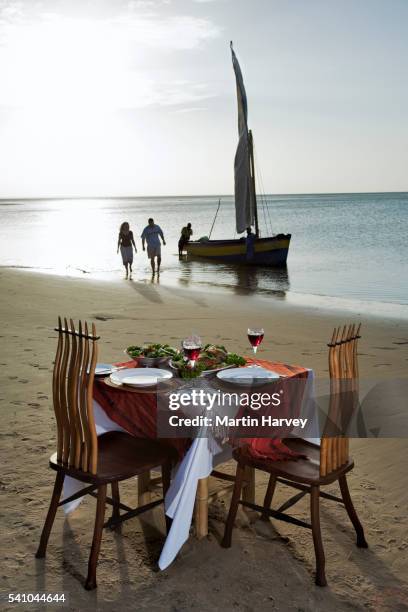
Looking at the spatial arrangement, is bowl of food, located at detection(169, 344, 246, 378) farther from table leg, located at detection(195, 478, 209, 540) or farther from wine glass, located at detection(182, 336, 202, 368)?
table leg, located at detection(195, 478, 209, 540)

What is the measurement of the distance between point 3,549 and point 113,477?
0.79 m

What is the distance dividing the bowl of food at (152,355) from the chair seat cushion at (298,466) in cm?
65

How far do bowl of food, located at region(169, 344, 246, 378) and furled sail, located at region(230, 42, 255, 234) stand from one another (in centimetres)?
1701

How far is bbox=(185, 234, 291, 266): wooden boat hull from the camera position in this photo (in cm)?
2098

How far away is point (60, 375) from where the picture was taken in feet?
10.1

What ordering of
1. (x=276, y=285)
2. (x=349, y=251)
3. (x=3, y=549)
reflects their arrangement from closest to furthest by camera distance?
(x=3, y=549)
(x=276, y=285)
(x=349, y=251)

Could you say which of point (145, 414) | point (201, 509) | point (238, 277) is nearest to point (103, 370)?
point (145, 414)

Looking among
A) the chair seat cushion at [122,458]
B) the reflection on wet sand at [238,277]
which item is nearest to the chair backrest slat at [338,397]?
the chair seat cushion at [122,458]

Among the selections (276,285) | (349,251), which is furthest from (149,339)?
(349,251)

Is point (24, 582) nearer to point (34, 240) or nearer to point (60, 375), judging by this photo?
point (60, 375)

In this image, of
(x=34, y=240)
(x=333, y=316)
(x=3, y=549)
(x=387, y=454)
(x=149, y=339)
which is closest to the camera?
(x=3, y=549)

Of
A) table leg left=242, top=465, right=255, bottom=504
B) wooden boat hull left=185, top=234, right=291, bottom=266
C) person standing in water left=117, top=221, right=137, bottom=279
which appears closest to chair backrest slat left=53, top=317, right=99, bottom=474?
table leg left=242, top=465, right=255, bottom=504

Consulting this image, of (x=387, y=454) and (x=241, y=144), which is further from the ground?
(x=241, y=144)

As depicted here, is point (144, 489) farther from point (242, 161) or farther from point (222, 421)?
point (242, 161)
